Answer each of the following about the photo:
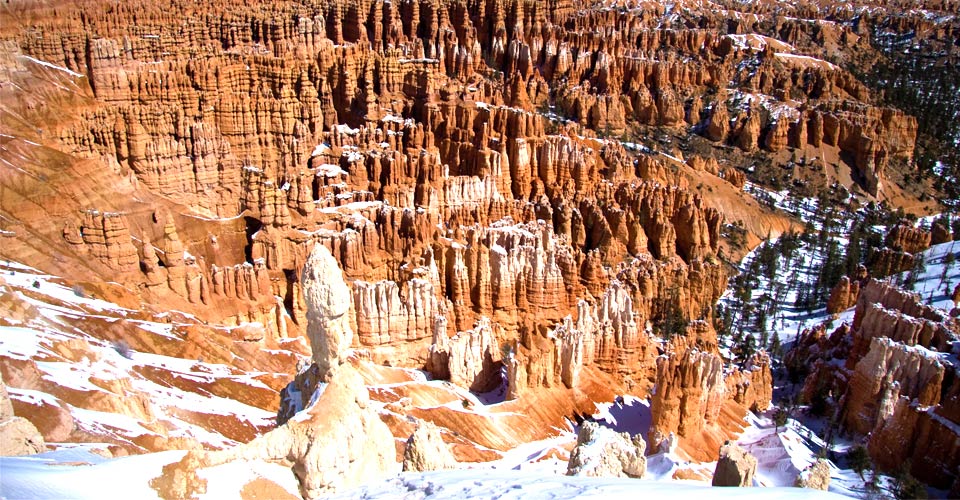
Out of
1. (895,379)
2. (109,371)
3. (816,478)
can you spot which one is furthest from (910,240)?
(109,371)

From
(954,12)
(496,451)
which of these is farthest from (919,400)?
(954,12)

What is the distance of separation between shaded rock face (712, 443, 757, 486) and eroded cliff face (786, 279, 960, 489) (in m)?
14.5

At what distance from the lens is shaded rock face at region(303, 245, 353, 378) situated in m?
15.1

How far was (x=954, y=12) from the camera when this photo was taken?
133875 mm

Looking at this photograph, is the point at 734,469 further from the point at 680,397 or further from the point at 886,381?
the point at 886,381

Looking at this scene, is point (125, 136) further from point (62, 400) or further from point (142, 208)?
point (62, 400)

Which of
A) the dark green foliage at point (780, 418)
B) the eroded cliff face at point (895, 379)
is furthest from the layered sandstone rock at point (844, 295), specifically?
the dark green foliage at point (780, 418)

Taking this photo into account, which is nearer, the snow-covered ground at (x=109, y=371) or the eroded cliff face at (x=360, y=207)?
the snow-covered ground at (x=109, y=371)

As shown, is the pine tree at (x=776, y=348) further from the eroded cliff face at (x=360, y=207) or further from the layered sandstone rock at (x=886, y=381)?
the layered sandstone rock at (x=886, y=381)

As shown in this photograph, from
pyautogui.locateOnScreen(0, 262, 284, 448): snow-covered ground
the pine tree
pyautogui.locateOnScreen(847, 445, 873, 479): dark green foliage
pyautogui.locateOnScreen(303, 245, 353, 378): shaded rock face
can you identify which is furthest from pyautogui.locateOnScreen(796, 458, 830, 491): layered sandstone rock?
the pine tree

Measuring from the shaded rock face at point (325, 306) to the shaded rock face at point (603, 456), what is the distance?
555 cm

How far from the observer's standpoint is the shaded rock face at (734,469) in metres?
18.1

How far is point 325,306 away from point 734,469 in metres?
10.3

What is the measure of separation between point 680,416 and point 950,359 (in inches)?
480
